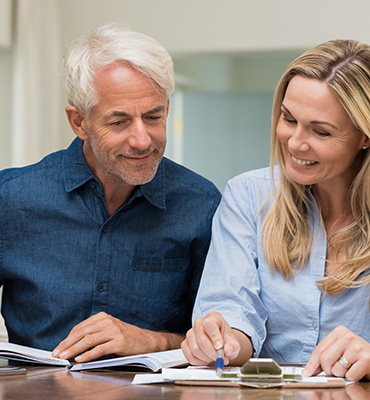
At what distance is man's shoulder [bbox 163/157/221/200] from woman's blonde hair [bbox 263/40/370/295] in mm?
306

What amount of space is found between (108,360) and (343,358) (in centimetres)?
49

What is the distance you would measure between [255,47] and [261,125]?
2278 millimetres

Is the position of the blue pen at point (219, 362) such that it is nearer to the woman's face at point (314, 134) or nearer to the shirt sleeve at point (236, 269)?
the shirt sleeve at point (236, 269)

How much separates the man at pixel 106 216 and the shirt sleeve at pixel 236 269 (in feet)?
0.63

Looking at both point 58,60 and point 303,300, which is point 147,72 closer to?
point 303,300

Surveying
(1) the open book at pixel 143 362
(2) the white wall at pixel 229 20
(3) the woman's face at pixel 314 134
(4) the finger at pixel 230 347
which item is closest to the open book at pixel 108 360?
(1) the open book at pixel 143 362

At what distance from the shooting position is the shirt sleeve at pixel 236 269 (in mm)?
1671

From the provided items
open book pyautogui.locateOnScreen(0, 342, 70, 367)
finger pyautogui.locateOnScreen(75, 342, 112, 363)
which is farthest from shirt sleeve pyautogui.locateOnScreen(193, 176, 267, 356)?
open book pyautogui.locateOnScreen(0, 342, 70, 367)

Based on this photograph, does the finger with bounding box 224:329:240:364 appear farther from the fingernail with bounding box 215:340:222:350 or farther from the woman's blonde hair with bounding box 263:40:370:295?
the woman's blonde hair with bounding box 263:40:370:295

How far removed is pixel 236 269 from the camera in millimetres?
1742

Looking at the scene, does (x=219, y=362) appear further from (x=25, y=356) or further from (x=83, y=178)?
(x=83, y=178)

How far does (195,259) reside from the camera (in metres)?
2.04

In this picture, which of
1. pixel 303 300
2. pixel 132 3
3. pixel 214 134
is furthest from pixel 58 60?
pixel 303 300

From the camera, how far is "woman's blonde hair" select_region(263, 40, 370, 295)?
1633mm
